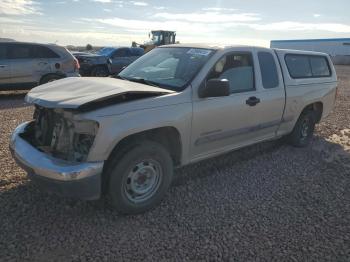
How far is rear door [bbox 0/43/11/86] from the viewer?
34.6 feet

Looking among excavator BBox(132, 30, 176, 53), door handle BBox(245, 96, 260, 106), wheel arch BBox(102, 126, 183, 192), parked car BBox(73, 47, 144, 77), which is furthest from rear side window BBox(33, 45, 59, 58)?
excavator BBox(132, 30, 176, 53)

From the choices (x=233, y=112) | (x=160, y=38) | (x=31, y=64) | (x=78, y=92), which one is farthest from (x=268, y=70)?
(x=160, y=38)

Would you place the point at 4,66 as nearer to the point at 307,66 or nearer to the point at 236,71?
the point at 236,71

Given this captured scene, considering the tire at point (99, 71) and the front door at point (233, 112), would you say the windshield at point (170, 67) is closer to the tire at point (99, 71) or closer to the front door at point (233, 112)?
the front door at point (233, 112)

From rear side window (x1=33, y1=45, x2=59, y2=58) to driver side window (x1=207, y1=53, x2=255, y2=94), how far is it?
8.06 meters

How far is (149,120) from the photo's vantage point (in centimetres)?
373

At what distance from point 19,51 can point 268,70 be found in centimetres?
836

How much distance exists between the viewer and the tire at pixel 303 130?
658cm

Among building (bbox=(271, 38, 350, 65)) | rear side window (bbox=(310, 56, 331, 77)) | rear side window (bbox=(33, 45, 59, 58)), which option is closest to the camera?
rear side window (bbox=(310, 56, 331, 77))

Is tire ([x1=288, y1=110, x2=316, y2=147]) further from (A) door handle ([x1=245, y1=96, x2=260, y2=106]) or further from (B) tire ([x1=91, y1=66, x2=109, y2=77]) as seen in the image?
(B) tire ([x1=91, y1=66, x2=109, y2=77])

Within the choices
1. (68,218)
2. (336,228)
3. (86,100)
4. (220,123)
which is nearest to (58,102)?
(86,100)

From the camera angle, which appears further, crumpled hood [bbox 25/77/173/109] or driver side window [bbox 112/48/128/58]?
driver side window [bbox 112/48/128/58]

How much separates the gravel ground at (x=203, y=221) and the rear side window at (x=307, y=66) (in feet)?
5.54

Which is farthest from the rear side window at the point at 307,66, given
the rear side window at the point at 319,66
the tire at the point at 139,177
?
the tire at the point at 139,177
